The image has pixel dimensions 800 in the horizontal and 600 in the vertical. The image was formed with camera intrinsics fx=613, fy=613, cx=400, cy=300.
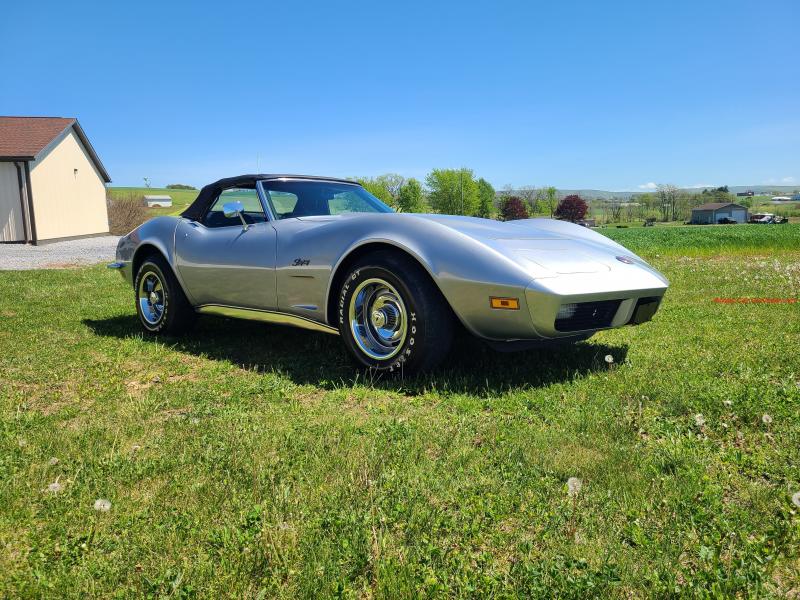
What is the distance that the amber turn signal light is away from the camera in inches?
133

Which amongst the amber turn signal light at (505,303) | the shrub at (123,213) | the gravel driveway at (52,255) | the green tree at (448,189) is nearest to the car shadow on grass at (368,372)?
the amber turn signal light at (505,303)

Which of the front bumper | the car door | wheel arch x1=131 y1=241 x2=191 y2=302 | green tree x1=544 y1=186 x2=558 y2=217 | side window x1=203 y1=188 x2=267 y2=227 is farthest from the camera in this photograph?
green tree x1=544 y1=186 x2=558 y2=217

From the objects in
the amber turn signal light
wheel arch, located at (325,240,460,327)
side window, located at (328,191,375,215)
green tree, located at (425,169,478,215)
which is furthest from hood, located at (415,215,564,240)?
green tree, located at (425,169,478,215)

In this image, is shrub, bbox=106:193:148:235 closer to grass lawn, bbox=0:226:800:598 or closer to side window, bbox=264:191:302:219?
side window, bbox=264:191:302:219

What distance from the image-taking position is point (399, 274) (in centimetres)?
370

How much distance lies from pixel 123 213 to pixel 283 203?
32708mm

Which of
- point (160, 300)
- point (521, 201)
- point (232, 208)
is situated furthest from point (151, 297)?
point (521, 201)

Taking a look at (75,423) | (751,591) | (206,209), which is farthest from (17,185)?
(751,591)

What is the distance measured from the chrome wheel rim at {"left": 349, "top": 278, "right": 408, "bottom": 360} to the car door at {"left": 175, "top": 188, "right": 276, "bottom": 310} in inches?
32.9

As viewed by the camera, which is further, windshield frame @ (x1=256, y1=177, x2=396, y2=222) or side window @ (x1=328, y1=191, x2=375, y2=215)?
side window @ (x1=328, y1=191, x2=375, y2=215)

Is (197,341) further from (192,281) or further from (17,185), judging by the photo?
(17,185)

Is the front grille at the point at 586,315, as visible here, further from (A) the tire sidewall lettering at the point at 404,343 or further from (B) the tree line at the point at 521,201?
(B) the tree line at the point at 521,201

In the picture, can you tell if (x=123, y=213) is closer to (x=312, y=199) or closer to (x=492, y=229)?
(x=312, y=199)

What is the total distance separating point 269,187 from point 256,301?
0.95 m
